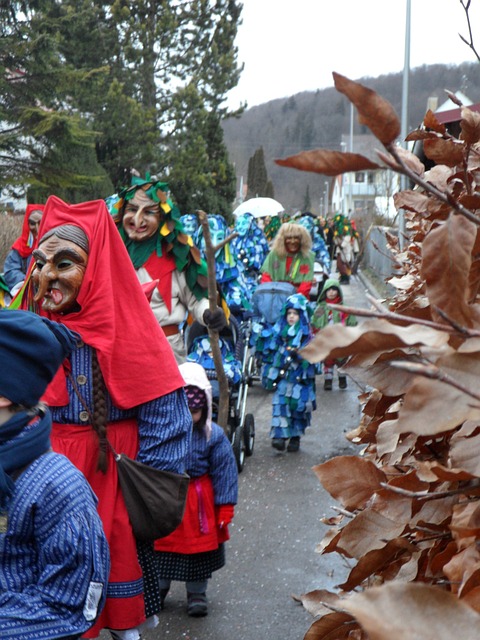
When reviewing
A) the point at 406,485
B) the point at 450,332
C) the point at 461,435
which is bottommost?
the point at 406,485

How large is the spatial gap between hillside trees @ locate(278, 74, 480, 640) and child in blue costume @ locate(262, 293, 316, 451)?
6116mm

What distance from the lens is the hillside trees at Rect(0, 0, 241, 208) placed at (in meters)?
25.2

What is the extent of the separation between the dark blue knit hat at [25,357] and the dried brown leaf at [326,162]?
1299 mm

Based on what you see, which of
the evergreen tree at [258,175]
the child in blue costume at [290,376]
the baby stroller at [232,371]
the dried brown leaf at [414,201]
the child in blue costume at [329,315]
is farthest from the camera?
the evergreen tree at [258,175]

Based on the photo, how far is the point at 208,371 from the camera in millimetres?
6570

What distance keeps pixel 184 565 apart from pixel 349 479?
10.9 feet

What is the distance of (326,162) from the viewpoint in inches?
38.1

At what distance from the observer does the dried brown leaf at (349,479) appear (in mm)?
1339

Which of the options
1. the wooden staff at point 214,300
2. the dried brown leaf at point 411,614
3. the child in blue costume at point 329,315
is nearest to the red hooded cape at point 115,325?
the wooden staff at point 214,300

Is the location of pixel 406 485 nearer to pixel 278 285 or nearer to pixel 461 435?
pixel 461 435

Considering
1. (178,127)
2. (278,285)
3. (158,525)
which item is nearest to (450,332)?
(158,525)

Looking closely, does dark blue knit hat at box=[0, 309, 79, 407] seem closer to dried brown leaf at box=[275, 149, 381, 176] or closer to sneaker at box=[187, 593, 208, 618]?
dried brown leaf at box=[275, 149, 381, 176]

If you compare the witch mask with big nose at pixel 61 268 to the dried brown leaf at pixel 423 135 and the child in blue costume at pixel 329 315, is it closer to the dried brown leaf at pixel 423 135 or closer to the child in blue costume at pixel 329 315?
the dried brown leaf at pixel 423 135

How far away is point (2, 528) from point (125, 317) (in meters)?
1.14
